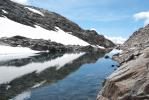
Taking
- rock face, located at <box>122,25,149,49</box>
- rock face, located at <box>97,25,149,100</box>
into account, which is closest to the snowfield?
rock face, located at <box>122,25,149,49</box>

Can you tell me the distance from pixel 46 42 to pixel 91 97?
11532 cm

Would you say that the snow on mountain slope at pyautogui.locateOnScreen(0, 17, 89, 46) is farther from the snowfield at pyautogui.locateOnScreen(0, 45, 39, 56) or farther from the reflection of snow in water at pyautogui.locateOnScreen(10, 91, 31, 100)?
the reflection of snow in water at pyautogui.locateOnScreen(10, 91, 31, 100)

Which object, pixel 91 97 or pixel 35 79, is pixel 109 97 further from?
pixel 35 79

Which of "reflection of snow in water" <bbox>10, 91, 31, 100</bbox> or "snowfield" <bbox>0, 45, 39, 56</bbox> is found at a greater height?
"snowfield" <bbox>0, 45, 39, 56</bbox>

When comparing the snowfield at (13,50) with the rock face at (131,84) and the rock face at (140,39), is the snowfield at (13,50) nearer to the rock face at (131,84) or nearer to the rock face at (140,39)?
the rock face at (140,39)

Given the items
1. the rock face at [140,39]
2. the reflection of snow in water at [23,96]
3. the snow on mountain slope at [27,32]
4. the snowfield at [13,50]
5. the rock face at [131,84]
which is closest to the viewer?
the rock face at [131,84]

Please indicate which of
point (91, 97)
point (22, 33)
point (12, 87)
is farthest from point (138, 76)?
point (22, 33)

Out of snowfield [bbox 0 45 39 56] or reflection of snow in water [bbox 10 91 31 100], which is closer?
reflection of snow in water [bbox 10 91 31 100]

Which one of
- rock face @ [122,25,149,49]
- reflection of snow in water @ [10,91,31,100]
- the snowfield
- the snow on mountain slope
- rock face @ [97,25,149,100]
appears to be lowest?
reflection of snow in water @ [10,91,31,100]

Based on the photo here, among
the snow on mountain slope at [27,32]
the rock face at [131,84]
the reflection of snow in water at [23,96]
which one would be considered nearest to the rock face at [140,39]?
the snow on mountain slope at [27,32]

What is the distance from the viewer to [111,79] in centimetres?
2322

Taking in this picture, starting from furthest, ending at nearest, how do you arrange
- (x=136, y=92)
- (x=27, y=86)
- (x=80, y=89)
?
(x=27, y=86), (x=80, y=89), (x=136, y=92)

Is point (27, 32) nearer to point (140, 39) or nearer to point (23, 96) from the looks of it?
point (140, 39)

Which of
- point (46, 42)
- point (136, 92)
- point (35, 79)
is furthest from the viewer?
point (46, 42)
